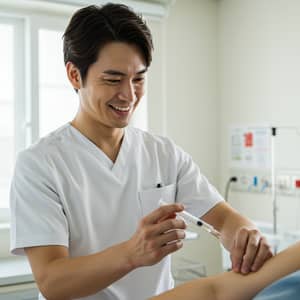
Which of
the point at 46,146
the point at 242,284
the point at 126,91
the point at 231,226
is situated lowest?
the point at 242,284

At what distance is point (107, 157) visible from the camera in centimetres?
150

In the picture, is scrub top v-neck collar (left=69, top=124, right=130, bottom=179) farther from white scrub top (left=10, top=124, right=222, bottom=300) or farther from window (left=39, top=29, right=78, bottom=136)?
window (left=39, top=29, right=78, bottom=136)

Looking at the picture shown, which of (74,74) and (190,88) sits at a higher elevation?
(190,88)

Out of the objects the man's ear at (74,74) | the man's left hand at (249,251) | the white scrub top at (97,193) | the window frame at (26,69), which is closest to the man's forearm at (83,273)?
the white scrub top at (97,193)

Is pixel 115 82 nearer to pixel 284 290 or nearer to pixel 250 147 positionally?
pixel 284 290

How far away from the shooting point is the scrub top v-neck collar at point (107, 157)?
1.46 meters

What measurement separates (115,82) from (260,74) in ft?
6.78

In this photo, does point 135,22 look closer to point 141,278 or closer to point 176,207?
point 176,207

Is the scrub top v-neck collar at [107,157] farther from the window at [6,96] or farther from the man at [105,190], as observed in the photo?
the window at [6,96]

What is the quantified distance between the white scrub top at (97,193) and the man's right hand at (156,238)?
10.9 inches

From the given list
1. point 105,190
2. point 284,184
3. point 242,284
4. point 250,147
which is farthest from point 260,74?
point 242,284

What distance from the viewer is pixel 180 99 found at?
341 cm

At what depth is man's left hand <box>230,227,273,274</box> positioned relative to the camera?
1.16 metres

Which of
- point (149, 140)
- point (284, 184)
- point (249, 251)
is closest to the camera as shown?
point (249, 251)
